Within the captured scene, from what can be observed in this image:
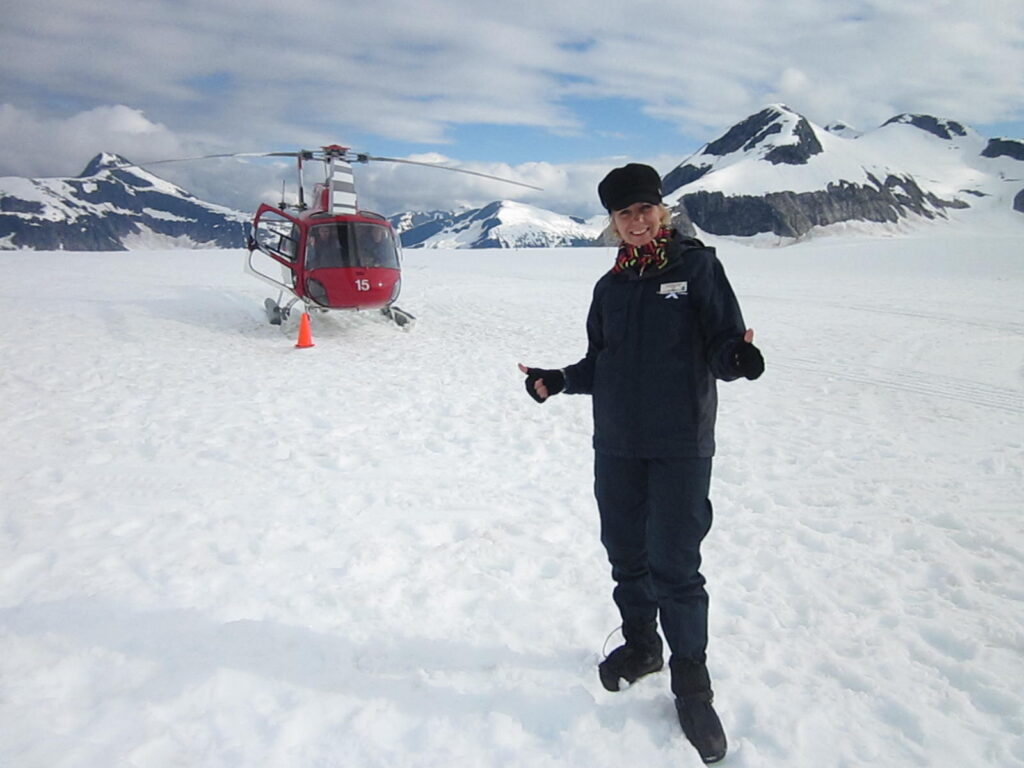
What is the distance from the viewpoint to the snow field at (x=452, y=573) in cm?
289

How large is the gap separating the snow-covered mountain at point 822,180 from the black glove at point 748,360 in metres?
123

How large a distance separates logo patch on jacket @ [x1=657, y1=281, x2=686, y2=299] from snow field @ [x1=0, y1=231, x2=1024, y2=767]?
2.10m

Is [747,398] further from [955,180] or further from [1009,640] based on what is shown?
[955,180]

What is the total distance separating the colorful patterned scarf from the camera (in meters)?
2.80

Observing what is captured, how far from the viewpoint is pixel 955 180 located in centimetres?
16412

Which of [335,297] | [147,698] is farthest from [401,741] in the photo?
[335,297]

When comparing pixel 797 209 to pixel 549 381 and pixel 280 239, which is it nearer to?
pixel 280 239

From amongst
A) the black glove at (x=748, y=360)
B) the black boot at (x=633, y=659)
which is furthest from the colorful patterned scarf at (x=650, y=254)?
the black boot at (x=633, y=659)

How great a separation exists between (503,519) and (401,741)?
93.3 inches

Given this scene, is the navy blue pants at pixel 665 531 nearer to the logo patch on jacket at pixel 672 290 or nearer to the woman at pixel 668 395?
the woman at pixel 668 395

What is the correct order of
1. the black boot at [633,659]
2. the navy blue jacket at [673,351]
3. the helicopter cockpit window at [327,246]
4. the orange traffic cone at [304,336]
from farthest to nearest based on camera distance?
1. the helicopter cockpit window at [327,246]
2. the orange traffic cone at [304,336]
3. the black boot at [633,659]
4. the navy blue jacket at [673,351]

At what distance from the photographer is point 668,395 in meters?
2.79

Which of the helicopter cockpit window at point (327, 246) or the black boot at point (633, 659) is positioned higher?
the helicopter cockpit window at point (327, 246)

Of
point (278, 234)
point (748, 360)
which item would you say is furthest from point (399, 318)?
point (748, 360)
